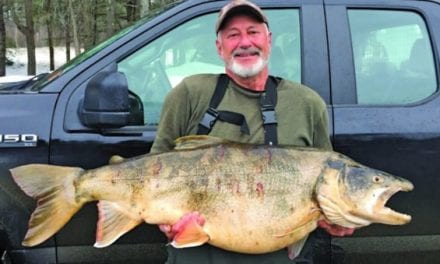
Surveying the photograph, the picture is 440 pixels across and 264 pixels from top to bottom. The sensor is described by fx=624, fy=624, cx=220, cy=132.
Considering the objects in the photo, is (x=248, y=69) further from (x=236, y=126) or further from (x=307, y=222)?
(x=307, y=222)

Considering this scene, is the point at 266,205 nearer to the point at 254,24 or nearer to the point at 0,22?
the point at 254,24

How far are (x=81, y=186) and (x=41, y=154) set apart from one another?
2.92 ft

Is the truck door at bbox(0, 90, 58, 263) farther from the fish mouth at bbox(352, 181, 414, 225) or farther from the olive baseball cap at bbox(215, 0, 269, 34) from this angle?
the fish mouth at bbox(352, 181, 414, 225)

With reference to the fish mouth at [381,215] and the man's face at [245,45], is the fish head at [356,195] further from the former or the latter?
the man's face at [245,45]

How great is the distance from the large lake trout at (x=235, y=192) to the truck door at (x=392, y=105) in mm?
1057

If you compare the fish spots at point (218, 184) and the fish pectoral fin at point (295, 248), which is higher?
the fish spots at point (218, 184)

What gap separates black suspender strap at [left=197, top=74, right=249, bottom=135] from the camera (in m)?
2.34

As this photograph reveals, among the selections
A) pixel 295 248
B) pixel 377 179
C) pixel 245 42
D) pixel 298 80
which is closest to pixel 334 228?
pixel 295 248

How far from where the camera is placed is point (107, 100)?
9.53 feet

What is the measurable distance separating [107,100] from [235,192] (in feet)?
3.30

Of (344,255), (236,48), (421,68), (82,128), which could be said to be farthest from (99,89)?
(421,68)

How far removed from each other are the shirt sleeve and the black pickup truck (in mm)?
582

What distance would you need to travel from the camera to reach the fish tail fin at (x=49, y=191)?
232 cm

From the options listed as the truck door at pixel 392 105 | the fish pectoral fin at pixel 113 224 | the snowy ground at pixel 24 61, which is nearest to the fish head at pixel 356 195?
the fish pectoral fin at pixel 113 224
